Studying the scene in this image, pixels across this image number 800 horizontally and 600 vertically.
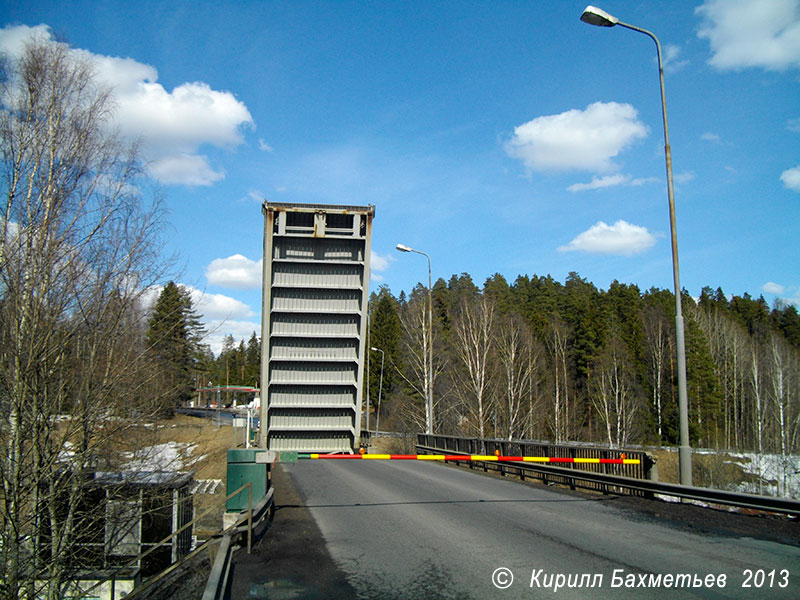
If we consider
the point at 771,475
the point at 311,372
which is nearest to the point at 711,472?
the point at 771,475

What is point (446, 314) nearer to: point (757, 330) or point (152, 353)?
point (757, 330)

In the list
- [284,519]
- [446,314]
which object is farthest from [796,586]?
[446,314]

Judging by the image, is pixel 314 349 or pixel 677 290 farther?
pixel 314 349

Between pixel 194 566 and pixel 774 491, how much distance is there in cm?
3684

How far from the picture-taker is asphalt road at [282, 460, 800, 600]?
583 cm

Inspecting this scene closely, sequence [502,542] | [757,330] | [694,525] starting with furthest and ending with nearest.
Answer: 1. [757,330]
2. [694,525]
3. [502,542]

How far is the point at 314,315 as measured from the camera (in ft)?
43.5

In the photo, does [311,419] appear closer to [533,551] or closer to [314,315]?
[314,315]

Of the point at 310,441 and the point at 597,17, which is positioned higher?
the point at 597,17

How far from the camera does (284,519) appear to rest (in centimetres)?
995

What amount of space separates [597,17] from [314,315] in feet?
28.0

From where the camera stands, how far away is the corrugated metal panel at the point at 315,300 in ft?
43.3

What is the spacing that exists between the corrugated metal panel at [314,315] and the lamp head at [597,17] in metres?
5.80

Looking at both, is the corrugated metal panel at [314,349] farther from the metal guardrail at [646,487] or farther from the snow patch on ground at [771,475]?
the snow patch on ground at [771,475]
